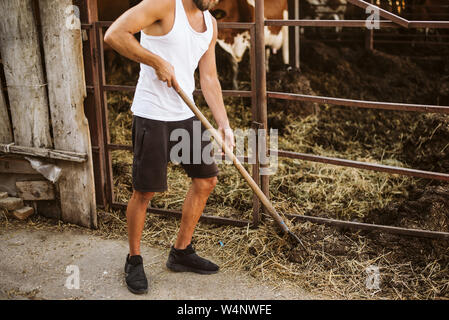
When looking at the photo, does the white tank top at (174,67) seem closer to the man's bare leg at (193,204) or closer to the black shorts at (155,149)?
the black shorts at (155,149)

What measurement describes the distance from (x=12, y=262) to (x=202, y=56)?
1821mm

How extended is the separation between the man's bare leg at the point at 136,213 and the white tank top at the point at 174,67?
0.48m

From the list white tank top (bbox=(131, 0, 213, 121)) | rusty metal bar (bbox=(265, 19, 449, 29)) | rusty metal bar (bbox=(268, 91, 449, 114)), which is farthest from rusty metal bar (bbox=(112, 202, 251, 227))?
rusty metal bar (bbox=(265, 19, 449, 29))

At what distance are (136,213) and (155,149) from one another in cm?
42

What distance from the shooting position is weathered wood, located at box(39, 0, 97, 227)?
377 cm

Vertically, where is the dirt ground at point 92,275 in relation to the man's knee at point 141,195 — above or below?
below

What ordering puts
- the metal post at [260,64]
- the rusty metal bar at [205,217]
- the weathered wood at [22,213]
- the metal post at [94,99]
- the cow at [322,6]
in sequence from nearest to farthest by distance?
the metal post at [260,64], the metal post at [94,99], the rusty metal bar at [205,217], the weathered wood at [22,213], the cow at [322,6]

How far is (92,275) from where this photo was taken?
342cm

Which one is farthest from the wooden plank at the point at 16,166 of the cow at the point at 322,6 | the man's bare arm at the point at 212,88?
the cow at the point at 322,6

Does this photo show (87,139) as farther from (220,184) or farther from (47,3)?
(220,184)

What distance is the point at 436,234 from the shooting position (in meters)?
3.50

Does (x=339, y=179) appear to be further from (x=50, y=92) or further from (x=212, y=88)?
(x=50, y=92)

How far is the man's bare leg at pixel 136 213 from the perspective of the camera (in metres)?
3.21

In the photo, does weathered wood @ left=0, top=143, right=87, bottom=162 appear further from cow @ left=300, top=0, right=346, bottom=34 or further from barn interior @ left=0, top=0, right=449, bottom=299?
cow @ left=300, top=0, right=346, bottom=34
